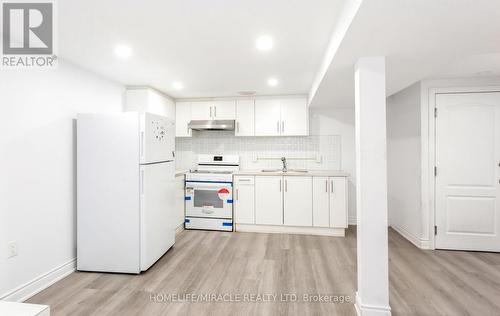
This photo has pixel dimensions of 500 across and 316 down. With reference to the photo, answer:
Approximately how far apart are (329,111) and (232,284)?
132 inches

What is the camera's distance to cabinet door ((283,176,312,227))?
3805 millimetres

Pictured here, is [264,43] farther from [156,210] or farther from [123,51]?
[156,210]

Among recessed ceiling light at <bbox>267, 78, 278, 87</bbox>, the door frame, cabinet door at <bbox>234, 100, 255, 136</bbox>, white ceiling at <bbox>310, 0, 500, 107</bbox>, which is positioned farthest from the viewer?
cabinet door at <bbox>234, 100, 255, 136</bbox>

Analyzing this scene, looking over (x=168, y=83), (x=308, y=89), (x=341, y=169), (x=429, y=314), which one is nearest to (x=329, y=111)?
(x=308, y=89)

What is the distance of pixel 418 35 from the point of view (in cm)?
156

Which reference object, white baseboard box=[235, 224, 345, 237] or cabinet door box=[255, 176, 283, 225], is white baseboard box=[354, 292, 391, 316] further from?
cabinet door box=[255, 176, 283, 225]

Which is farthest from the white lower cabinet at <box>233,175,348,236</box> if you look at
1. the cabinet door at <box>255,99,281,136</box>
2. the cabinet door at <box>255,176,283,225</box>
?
the cabinet door at <box>255,99,281,136</box>

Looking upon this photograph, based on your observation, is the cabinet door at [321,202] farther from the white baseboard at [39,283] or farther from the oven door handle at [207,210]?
the white baseboard at [39,283]

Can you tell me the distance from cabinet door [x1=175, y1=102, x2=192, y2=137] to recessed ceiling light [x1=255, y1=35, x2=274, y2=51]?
98.2 inches

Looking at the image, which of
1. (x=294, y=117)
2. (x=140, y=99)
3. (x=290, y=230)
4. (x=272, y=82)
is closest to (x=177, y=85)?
(x=140, y=99)

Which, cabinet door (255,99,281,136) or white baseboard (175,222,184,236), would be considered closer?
white baseboard (175,222,184,236)

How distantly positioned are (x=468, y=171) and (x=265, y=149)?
2931mm

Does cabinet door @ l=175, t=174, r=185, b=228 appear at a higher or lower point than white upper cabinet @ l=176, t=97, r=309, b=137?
lower

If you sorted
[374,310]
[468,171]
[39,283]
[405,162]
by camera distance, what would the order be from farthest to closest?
[405,162]
[468,171]
[39,283]
[374,310]
